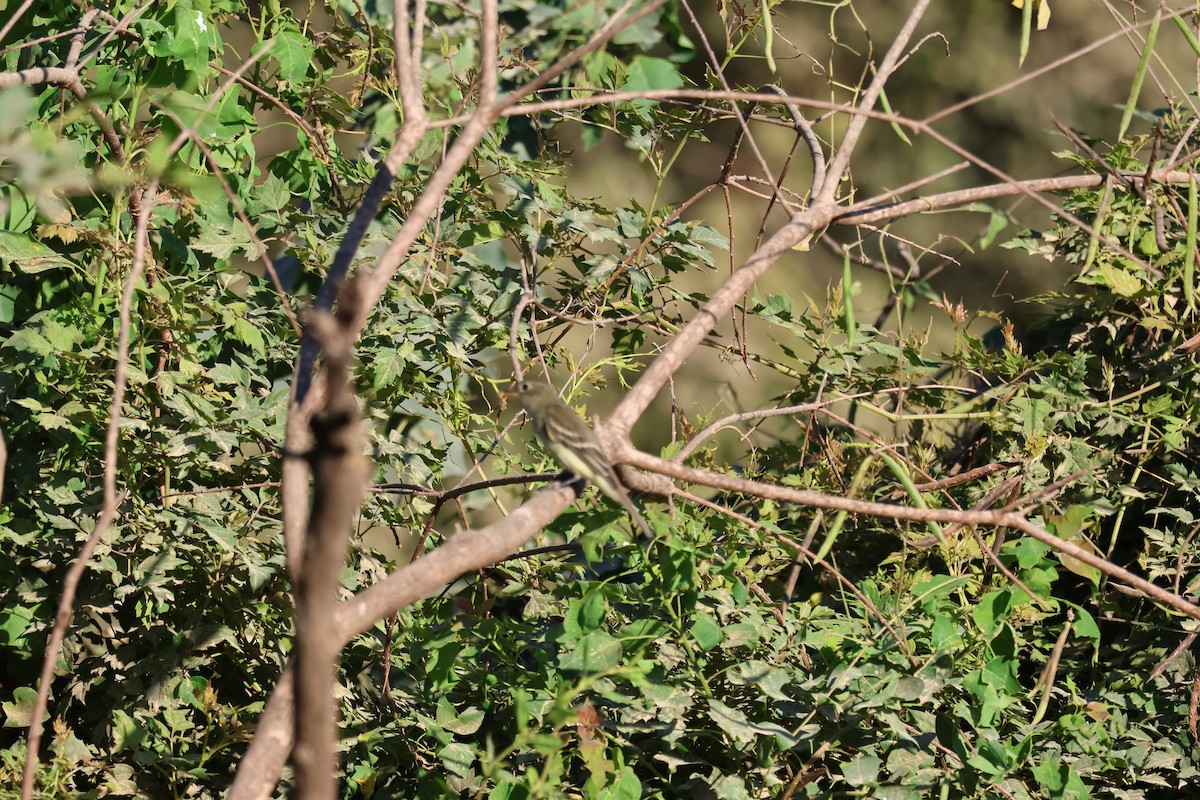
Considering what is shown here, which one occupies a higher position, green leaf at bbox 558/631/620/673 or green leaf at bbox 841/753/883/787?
green leaf at bbox 558/631/620/673

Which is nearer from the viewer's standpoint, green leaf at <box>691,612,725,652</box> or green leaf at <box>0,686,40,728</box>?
green leaf at <box>691,612,725,652</box>

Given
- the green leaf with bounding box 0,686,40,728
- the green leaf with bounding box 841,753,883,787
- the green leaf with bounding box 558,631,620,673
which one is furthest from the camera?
the green leaf with bounding box 0,686,40,728

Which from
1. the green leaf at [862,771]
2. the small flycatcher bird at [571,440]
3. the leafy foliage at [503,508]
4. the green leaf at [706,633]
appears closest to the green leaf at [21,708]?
the leafy foliage at [503,508]

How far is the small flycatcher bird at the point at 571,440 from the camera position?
192 cm

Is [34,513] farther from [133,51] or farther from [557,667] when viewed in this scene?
[557,667]

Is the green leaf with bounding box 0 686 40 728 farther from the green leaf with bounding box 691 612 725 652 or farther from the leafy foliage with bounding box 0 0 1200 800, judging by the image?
the green leaf with bounding box 691 612 725 652

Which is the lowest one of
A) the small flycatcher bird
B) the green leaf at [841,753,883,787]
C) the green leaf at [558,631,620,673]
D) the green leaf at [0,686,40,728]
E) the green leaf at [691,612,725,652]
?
the green leaf at [841,753,883,787]

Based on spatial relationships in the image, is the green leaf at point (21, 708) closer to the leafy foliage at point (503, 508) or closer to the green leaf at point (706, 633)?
the leafy foliage at point (503, 508)

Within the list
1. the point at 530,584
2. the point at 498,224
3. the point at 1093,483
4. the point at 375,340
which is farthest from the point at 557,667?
the point at 1093,483

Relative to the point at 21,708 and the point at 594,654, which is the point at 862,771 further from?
the point at 21,708

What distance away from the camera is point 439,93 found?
2168mm

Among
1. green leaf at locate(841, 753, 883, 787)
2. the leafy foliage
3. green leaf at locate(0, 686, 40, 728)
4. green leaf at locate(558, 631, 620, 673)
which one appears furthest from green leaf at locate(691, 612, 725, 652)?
green leaf at locate(0, 686, 40, 728)

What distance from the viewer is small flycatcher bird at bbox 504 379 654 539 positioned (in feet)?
6.30

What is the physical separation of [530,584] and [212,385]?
853 mm
